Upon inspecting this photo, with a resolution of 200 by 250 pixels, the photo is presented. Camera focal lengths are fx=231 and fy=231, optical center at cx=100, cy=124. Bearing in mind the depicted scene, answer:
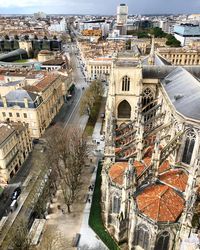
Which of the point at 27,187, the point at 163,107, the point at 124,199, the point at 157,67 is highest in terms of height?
the point at 157,67

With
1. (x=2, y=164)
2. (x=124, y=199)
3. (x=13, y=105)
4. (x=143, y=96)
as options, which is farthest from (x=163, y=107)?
(x=13, y=105)

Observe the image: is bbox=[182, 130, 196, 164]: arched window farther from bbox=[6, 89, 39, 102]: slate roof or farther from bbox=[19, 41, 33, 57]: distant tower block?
bbox=[19, 41, 33, 57]: distant tower block

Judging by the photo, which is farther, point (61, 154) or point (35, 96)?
point (35, 96)

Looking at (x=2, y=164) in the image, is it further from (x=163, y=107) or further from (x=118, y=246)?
(x=163, y=107)

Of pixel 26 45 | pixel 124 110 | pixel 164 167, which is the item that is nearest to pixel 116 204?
pixel 164 167

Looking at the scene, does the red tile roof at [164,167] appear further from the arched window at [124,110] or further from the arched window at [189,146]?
the arched window at [124,110]

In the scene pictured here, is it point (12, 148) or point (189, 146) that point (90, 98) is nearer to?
point (12, 148)

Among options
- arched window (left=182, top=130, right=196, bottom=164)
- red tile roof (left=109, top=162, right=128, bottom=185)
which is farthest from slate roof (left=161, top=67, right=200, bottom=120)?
red tile roof (left=109, top=162, right=128, bottom=185)
